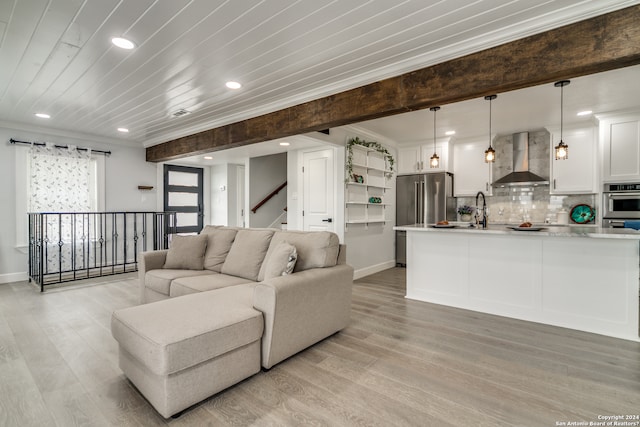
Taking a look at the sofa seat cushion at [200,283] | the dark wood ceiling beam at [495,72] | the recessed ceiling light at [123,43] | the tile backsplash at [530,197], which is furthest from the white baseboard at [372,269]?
the recessed ceiling light at [123,43]

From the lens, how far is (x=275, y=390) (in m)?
2.00

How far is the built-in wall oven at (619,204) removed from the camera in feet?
14.1

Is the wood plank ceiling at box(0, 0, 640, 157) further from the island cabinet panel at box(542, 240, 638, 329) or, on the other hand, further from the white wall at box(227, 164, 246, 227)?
the white wall at box(227, 164, 246, 227)

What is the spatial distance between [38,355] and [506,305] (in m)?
4.41

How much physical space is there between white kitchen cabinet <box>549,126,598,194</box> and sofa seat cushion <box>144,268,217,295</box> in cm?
551

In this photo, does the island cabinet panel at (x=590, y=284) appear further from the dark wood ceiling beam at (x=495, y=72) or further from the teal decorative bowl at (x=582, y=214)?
the teal decorative bowl at (x=582, y=214)

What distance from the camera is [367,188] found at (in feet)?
17.9

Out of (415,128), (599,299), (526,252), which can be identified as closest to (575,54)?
(526,252)

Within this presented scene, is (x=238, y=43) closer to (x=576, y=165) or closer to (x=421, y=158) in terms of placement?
(x=421, y=158)

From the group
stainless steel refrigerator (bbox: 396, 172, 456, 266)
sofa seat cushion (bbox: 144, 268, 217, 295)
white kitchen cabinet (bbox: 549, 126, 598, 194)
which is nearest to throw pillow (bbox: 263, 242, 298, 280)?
sofa seat cushion (bbox: 144, 268, 217, 295)

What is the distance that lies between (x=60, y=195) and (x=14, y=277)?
55.5 inches

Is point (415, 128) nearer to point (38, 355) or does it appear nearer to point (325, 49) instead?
point (325, 49)

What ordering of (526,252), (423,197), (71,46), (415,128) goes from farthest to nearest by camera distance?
1. (423,197)
2. (415,128)
3. (526,252)
4. (71,46)

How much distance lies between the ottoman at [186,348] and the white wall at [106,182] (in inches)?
172
